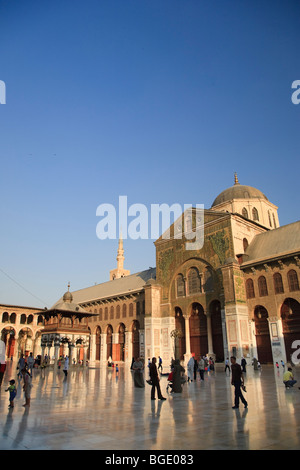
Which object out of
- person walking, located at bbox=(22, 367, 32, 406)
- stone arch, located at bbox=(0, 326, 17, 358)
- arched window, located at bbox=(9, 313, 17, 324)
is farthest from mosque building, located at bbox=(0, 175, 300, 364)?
arched window, located at bbox=(9, 313, 17, 324)

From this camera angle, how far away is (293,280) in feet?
86.9

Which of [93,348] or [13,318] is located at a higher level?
[13,318]

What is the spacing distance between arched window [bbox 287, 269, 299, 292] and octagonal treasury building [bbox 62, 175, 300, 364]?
0.08 metres

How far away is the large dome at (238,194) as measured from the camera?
40.7 metres

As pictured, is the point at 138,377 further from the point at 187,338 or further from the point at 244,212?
the point at 244,212

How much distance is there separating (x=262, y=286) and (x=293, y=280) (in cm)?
284

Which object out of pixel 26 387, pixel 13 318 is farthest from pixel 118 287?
pixel 26 387

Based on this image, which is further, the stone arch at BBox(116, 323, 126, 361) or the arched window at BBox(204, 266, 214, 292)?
the stone arch at BBox(116, 323, 126, 361)

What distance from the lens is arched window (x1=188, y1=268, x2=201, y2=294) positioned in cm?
3341

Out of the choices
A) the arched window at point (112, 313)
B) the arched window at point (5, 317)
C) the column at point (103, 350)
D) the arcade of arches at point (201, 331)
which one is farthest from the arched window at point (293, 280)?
the arched window at point (5, 317)

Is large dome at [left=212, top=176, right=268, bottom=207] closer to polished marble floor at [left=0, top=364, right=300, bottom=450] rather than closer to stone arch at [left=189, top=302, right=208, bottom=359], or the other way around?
stone arch at [left=189, top=302, right=208, bottom=359]
